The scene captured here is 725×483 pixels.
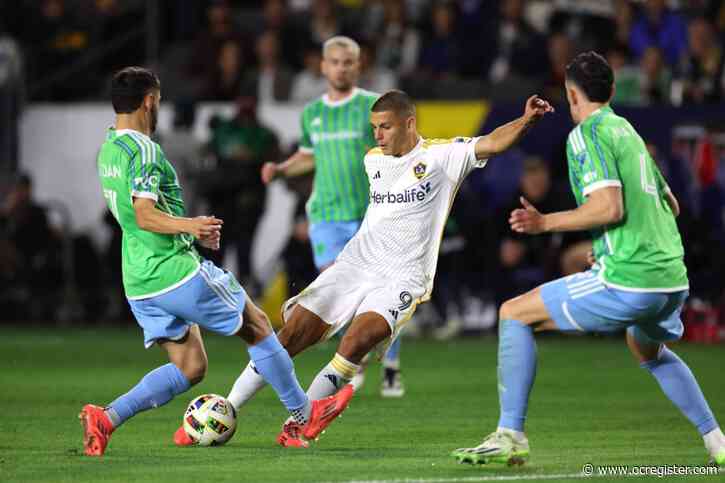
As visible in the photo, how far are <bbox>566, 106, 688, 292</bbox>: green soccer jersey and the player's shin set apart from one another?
2.05m

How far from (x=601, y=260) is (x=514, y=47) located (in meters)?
13.0

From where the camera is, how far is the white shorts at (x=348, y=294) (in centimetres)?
941

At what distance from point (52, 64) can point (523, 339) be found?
15802mm

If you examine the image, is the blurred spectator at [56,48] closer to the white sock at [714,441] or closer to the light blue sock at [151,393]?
the light blue sock at [151,393]

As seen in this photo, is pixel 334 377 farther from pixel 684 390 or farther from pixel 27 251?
pixel 27 251

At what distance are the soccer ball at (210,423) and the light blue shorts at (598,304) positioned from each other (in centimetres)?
223

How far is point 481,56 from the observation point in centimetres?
2080

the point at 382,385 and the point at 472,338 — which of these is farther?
the point at 472,338

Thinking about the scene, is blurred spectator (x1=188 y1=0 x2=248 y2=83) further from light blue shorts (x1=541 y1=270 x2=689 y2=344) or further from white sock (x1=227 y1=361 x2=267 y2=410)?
light blue shorts (x1=541 y1=270 x2=689 y2=344)

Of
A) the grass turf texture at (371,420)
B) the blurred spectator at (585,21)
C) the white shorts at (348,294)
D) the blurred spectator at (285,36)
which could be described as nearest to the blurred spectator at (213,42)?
the blurred spectator at (285,36)

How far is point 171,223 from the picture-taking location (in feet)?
26.9

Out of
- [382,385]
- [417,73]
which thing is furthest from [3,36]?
[382,385]

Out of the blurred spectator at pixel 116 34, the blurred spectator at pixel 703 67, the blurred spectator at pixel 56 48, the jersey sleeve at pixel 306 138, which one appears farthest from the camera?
the blurred spectator at pixel 116 34

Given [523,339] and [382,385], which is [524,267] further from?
[523,339]
